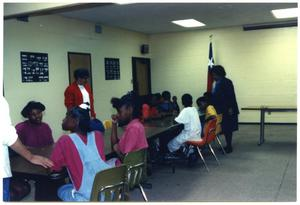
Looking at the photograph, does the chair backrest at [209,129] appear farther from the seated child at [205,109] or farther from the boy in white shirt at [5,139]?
the boy in white shirt at [5,139]

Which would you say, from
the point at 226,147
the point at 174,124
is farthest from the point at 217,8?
the point at 174,124

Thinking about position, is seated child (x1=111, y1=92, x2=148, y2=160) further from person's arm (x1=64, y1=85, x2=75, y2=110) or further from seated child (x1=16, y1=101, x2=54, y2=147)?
person's arm (x1=64, y1=85, x2=75, y2=110)

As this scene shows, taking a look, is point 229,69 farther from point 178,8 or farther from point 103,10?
point 103,10

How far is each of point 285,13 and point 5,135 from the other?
6544 millimetres

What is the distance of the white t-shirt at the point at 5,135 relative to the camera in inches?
81.6

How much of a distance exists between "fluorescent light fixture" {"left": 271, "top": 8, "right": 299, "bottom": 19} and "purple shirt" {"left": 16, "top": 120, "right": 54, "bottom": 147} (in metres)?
5.21

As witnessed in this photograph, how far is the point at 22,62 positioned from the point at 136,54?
4.00 meters

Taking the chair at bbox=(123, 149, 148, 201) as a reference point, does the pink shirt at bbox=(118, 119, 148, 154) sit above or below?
above

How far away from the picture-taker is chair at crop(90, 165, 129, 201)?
82.4 inches

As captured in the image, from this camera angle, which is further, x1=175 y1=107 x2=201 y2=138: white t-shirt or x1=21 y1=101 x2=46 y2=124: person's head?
x1=175 y1=107 x2=201 y2=138: white t-shirt

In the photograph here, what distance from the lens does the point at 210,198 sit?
11.7 feet

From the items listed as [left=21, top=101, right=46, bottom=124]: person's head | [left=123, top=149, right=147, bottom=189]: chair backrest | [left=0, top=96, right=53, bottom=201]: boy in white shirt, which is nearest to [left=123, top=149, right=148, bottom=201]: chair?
[left=123, top=149, right=147, bottom=189]: chair backrest

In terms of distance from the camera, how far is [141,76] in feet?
30.6

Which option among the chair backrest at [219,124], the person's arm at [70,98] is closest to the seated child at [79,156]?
the person's arm at [70,98]
